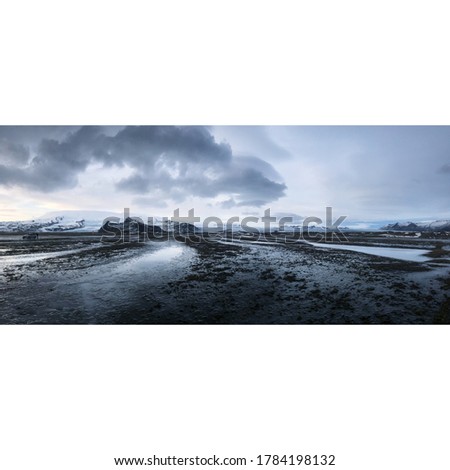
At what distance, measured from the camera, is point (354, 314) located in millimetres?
6223

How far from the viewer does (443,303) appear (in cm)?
680

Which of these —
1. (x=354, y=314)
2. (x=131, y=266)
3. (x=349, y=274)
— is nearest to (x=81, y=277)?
(x=131, y=266)

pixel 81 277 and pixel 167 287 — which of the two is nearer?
pixel 167 287

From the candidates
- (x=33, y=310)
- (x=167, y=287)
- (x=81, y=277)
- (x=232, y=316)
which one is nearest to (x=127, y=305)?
(x=167, y=287)

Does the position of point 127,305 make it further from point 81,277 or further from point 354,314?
point 354,314

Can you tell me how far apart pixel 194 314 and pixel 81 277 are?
7.03 metres
